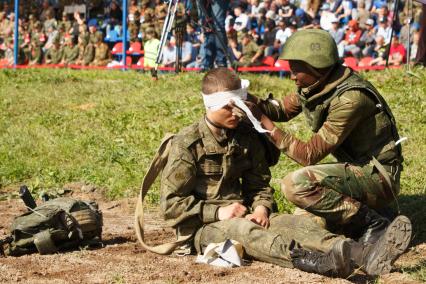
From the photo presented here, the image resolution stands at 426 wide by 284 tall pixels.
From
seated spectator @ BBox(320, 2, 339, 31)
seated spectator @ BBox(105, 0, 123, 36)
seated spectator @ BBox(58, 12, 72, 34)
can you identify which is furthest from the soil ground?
seated spectator @ BBox(58, 12, 72, 34)

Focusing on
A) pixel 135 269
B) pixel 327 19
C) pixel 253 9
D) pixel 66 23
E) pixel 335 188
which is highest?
pixel 253 9

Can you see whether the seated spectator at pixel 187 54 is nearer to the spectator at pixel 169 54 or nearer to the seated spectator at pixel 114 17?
the spectator at pixel 169 54

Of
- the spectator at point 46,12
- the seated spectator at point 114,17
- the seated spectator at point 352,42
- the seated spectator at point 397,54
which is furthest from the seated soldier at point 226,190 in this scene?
the spectator at point 46,12

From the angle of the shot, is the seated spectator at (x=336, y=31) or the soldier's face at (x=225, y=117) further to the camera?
the seated spectator at (x=336, y=31)

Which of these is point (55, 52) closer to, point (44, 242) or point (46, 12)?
point (46, 12)

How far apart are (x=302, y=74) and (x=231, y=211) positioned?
3.52 ft

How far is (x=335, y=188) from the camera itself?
6145mm

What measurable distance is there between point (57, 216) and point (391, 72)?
298 inches

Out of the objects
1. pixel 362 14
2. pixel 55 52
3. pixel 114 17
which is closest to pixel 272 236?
pixel 362 14

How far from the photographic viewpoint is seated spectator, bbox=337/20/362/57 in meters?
17.7

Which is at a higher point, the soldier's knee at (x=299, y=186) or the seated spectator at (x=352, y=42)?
the seated spectator at (x=352, y=42)

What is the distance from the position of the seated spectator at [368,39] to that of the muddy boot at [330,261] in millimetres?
12602

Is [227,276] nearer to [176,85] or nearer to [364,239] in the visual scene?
[364,239]

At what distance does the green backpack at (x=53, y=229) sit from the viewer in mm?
6191
